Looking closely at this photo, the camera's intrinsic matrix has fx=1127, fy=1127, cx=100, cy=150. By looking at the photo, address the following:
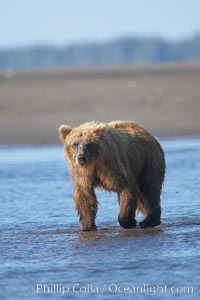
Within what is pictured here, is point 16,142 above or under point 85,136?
under

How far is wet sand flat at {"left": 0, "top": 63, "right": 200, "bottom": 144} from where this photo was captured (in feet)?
71.4

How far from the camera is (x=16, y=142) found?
67.9ft

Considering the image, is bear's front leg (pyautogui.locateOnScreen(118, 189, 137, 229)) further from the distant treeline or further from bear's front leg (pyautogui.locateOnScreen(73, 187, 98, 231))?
the distant treeline

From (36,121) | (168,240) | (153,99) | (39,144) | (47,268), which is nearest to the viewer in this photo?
(47,268)

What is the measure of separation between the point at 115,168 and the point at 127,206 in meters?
0.36

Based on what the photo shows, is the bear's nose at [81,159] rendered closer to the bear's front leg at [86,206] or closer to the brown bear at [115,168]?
the brown bear at [115,168]

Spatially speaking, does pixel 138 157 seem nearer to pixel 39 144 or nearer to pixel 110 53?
pixel 39 144

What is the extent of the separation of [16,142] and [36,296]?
42.7ft

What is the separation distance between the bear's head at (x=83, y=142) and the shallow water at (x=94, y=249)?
71cm

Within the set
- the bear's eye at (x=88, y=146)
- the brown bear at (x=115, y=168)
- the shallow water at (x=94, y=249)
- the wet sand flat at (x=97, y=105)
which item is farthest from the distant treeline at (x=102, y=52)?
the bear's eye at (x=88, y=146)

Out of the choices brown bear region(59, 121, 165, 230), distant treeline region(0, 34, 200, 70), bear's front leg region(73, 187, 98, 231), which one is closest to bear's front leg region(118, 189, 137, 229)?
brown bear region(59, 121, 165, 230)

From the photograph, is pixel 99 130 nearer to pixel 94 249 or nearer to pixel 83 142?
pixel 83 142

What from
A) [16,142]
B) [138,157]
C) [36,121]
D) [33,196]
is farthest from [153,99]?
[138,157]

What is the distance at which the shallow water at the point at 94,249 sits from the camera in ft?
26.0
